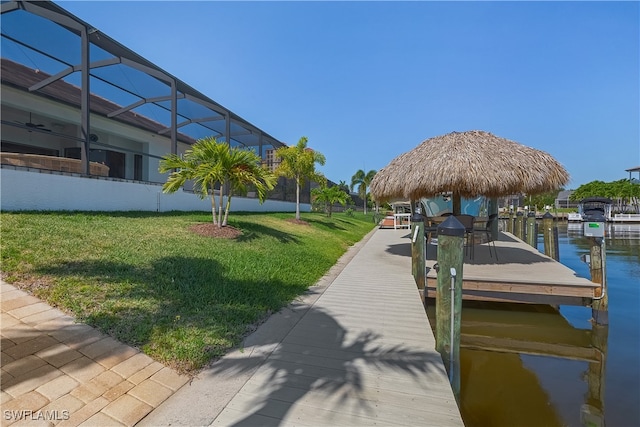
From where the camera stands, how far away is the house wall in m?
7.09

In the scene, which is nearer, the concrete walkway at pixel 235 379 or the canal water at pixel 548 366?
the concrete walkway at pixel 235 379

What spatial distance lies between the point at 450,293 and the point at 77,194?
9.64m

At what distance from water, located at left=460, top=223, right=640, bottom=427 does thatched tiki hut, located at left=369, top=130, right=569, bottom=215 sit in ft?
9.34

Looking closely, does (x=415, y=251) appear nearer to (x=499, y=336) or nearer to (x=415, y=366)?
(x=499, y=336)

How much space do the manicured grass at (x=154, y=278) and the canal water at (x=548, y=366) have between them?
9.66ft

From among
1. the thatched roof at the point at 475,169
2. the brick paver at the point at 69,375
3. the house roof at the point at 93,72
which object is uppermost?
the house roof at the point at 93,72

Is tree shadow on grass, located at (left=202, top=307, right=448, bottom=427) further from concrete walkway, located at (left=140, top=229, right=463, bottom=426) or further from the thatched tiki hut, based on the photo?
the thatched tiki hut

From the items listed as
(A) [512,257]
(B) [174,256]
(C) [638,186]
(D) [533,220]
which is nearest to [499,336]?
(A) [512,257]

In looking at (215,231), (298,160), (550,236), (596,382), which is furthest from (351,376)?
(298,160)

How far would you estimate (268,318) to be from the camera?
4195mm

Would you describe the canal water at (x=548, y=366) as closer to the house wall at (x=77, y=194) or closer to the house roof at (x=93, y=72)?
the house wall at (x=77, y=194)

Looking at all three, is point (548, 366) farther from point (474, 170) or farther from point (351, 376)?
point (474, 170)

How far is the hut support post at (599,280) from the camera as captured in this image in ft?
17.1

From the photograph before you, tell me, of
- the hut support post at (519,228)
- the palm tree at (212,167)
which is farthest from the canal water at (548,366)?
the hut support post at (519,228)
